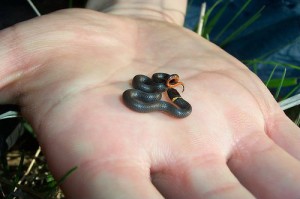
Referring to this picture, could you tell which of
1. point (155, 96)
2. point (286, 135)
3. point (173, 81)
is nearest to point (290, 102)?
point (286, 135)

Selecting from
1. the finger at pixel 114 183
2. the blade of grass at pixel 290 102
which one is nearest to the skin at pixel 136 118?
the finger at pixel 114 183

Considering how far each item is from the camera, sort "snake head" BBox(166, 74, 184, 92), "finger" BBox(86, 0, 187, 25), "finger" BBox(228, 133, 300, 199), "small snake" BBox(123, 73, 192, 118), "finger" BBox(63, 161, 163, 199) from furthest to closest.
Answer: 1. "finger" BBox(86, 0, 187, 25)
2. "snake head" BBox(166, 74, 184, 92)
3. "small snake" BBox(123, 73, 192, 118)
4. "finger" BBox(228, 133, 300, 199)
5. "finger" BBox(63, 161, 163, 199)

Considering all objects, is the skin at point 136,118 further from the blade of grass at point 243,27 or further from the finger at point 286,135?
the blade of grass at point 243,27

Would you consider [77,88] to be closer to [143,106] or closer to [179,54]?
[143,106]

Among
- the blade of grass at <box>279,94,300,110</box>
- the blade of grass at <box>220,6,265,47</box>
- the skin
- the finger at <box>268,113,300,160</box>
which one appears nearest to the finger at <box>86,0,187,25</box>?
the blade of grass at <box>220,6,265,47</box>

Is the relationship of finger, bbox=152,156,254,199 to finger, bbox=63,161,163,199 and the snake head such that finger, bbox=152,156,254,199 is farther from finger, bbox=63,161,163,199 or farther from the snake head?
the snake head
